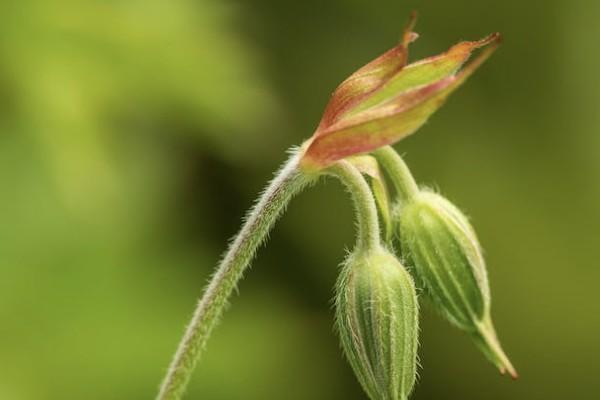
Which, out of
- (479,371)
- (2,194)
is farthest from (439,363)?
(2,194)

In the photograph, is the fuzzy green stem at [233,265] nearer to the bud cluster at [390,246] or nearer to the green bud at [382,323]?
the bud cluster at [390,246]

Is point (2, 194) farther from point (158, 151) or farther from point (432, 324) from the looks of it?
point (432, 324)

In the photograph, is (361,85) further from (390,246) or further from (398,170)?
(390,246)

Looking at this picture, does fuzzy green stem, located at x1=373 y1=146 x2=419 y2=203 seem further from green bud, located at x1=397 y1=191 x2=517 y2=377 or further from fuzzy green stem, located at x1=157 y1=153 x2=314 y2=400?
fuzzy green stem, located at x1=157 y1=153 x2=314 y2=400

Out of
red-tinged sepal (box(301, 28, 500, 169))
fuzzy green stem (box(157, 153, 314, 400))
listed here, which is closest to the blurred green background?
fuzzy green stem (box(157, 153, 314, 400))

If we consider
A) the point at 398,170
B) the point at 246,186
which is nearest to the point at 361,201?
the point at 398,170

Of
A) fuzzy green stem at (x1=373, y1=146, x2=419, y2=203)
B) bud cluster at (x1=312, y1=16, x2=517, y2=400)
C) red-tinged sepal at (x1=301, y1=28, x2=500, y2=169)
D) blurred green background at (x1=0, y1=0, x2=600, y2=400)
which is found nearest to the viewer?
red-tinged sepal at (x1=301, y1=28, x2=500, y2=169)
